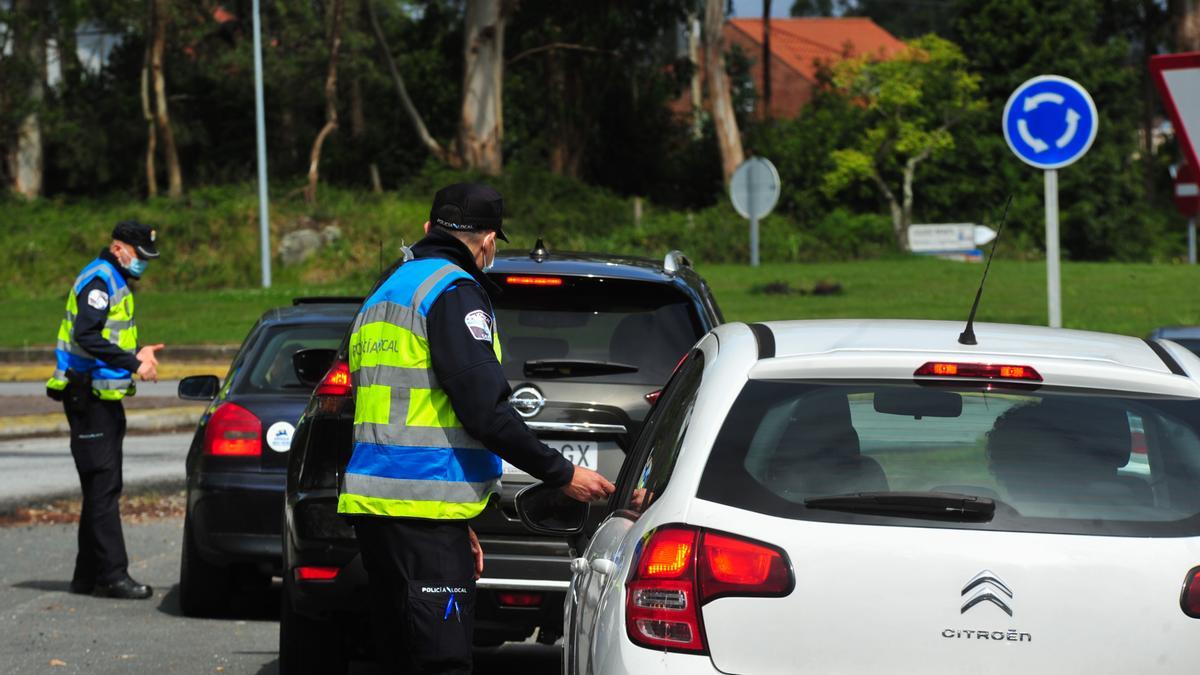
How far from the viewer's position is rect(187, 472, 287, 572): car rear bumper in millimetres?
7941

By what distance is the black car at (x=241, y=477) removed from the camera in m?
7.96

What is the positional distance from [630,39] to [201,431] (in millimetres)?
42230

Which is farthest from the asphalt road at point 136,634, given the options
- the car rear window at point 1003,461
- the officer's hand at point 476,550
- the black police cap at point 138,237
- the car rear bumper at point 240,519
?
the car rear window at point 1003,461

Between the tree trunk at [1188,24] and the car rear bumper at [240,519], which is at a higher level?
the tree trunk at [1188,24]

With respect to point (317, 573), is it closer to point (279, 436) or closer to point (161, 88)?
point (279, 436)

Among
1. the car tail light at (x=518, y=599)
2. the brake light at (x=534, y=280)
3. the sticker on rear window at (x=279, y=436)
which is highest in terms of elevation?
the brake light at (x=534, y=280)

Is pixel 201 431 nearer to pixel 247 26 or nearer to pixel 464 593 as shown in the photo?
pixel 464 593

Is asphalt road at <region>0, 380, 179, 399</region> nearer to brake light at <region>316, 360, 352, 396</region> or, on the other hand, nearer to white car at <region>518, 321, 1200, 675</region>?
brake light at <region>316, 360, 352, 396</region>

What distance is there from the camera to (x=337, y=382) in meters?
5.84

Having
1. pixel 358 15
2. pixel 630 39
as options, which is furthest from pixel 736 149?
pixel 358 15

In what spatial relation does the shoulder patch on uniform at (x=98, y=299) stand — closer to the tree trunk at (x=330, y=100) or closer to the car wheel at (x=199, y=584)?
the car wheel at (x=199, y=584)

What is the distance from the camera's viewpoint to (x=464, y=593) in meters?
4.71

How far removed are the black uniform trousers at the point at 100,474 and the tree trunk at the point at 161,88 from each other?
34095 millimetres

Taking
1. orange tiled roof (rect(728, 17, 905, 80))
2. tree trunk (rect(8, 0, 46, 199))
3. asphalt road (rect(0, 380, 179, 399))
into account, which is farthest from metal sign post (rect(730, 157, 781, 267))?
orange tiled roof (rect(728, 17, 905, 80))
